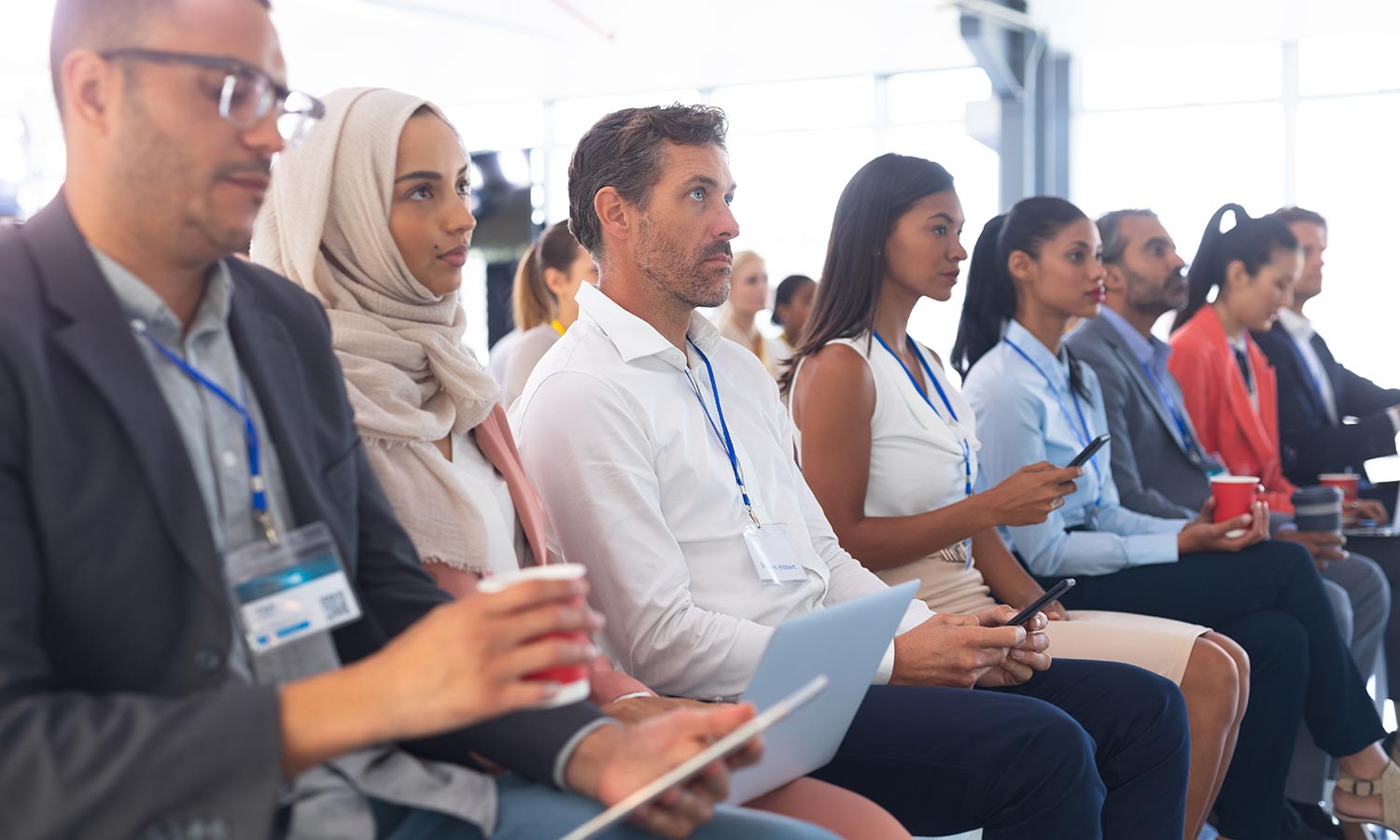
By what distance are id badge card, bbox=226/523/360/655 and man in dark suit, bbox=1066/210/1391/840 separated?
8.62 feet

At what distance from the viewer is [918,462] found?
2.49 metres

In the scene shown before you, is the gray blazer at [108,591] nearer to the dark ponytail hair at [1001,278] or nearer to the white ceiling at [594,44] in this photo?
the dark ponytail hair at [1001,278]

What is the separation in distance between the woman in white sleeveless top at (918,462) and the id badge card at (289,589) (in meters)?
1.40

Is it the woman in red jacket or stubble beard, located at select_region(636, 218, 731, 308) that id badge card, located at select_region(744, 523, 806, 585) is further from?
the woman in red jacket

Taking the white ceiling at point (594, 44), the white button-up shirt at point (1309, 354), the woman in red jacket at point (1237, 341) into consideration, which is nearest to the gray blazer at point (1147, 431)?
the woman in red jacket at point (1237, 341)

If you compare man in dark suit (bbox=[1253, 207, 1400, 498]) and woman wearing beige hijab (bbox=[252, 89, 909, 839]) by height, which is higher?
woman wearing beige hijab (bbox=[252, 89, 909, 839])

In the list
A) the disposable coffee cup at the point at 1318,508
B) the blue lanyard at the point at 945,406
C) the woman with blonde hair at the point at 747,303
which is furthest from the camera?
the woman with blonde hair at the point at 747,303

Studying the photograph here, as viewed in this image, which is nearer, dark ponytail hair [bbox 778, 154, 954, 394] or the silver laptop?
the silver laptop

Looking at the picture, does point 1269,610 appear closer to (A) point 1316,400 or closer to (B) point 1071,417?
(B) point 1071,417

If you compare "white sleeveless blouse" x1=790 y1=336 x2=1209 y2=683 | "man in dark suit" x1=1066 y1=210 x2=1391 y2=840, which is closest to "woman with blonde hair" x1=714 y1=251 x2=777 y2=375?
"man in dark suit" x1=1066 y1=210 x2=1391 y2=840

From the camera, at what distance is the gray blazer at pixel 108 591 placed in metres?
0.91

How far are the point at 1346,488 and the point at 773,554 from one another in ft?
8.99

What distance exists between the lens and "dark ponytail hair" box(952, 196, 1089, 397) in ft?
10.6

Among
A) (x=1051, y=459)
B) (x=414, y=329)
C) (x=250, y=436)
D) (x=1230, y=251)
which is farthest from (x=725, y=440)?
(x=1230, y=251)
